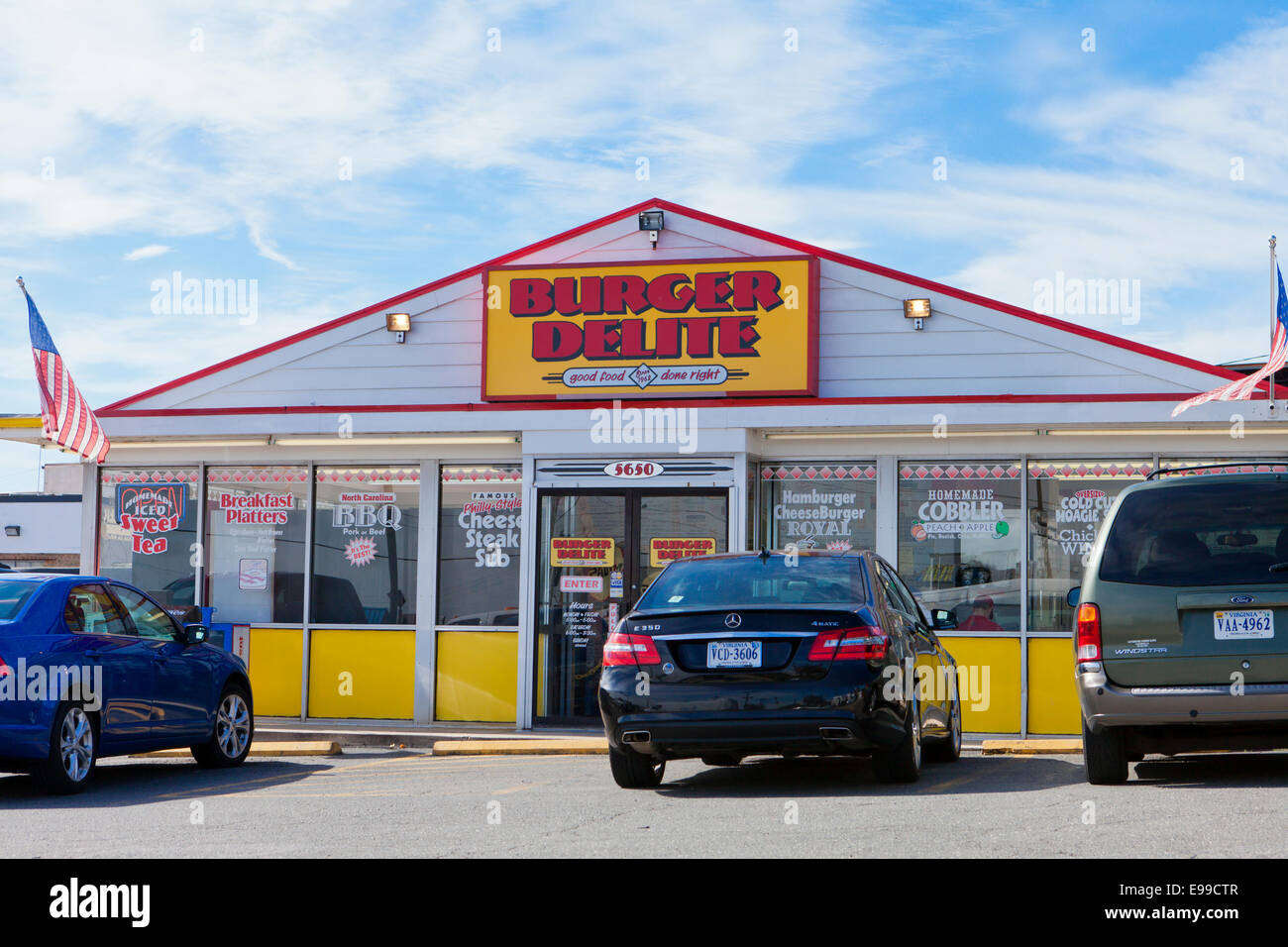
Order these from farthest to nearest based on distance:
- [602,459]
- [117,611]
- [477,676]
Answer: [477,676] < [602,459] < [117,611]

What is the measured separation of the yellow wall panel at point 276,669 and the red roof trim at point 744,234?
2.40m

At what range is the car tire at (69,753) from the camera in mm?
9922

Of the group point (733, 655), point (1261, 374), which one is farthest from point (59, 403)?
point (1261, 374)

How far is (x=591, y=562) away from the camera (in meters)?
15.0

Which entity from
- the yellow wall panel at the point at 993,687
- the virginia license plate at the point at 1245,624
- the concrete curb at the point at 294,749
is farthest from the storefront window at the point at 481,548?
the virginia license plate at the point at 1245,624

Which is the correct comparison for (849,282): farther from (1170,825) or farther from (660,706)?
(1170,825)

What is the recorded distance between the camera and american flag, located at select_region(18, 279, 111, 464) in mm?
14766

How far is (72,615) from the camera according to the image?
10.6 metres

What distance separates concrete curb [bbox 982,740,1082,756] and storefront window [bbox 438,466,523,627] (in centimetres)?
507

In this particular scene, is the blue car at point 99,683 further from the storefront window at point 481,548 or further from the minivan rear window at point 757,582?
the minivan rear window at point 757,582

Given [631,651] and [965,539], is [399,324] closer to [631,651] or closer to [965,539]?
[965,539]

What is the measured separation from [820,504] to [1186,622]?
22.2 ft

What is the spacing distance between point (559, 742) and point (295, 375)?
5611 mm

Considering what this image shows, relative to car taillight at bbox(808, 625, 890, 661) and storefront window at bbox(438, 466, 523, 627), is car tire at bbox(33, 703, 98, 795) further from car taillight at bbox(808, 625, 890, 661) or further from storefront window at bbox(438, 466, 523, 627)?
storefront window at bbox(438, 466, 523, 627)
